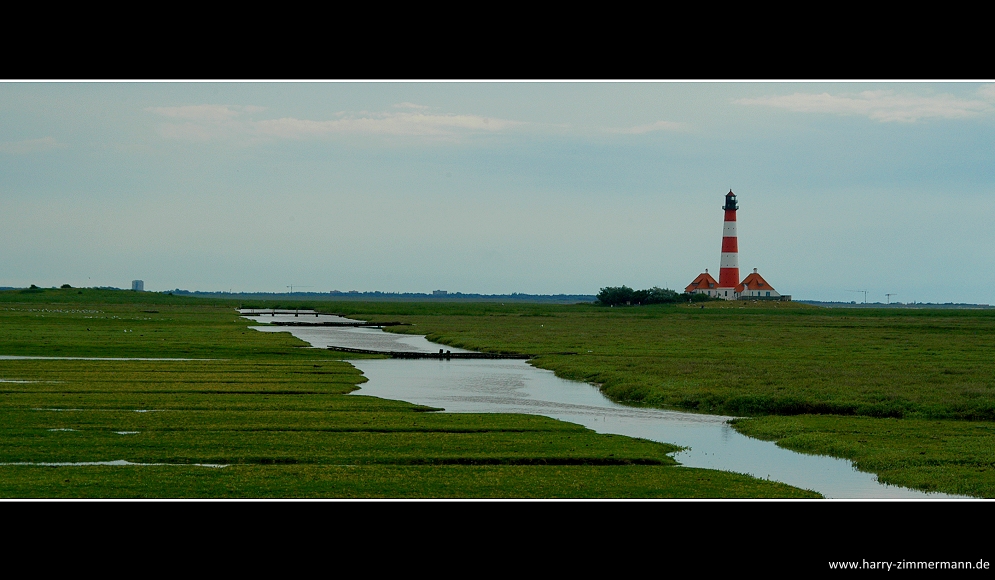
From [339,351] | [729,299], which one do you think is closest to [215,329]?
[339,351]

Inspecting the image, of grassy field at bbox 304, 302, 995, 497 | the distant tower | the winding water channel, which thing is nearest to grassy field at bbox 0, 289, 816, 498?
the winding water channel

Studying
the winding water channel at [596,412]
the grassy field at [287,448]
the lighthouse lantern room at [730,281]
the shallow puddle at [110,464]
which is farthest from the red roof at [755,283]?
the shallow puddle at [110,464]

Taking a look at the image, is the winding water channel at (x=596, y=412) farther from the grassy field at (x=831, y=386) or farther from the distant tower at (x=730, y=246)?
the distant tower at (x=730, y=246)

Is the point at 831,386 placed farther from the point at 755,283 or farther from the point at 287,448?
the point at 755,283

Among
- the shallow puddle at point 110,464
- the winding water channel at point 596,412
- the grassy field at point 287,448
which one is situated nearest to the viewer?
the grassy field at point 287,448
